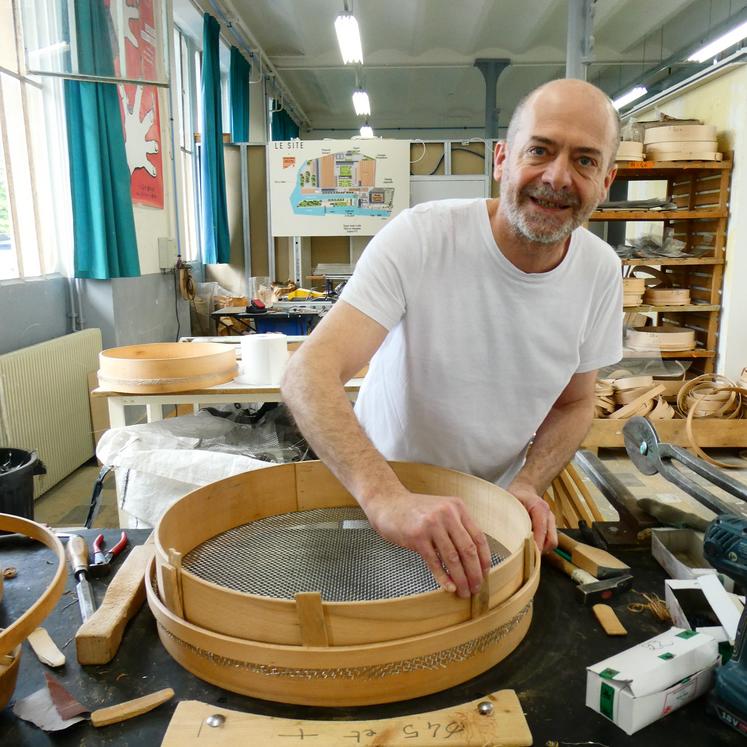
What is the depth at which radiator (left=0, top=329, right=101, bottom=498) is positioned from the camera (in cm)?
303

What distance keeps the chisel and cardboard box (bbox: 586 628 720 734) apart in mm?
661

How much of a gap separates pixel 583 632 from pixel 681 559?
0.97 feet

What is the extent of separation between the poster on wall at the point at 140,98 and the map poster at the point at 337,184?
1105mm

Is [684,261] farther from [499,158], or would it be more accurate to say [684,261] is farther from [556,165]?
[556,165]

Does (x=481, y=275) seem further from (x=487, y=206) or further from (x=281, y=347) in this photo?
(x=281, y=347)

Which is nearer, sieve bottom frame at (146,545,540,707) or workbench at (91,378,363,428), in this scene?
sieve bottom frame at (146,545,540,707)

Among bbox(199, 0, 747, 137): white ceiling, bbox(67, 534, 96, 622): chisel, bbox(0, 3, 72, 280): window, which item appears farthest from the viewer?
bbox(199, 0, 747, 137): white ceiling

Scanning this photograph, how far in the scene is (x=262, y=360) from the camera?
2.53 meters

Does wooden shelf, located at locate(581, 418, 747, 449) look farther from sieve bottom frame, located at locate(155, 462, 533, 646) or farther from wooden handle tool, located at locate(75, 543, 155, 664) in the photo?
wooden handle tool, located at locate(75, 543, 155, 664)

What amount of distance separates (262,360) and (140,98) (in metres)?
3.08

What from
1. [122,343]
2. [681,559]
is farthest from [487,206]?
[122,343]

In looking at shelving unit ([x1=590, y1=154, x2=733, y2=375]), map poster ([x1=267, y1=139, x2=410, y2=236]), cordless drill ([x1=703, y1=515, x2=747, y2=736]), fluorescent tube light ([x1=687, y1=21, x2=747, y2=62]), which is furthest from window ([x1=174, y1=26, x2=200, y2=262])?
cordless drill ([x1=703, y1=515, x2=747, y2=736])

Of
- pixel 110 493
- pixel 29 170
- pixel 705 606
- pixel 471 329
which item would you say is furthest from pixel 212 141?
pixel 705 606

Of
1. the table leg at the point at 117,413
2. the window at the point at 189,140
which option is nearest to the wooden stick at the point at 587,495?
the table leg at the point at 117,413
